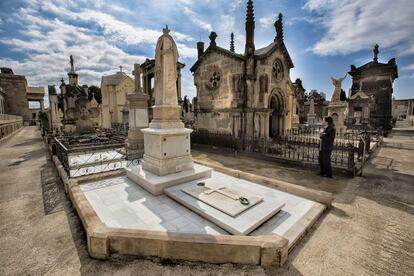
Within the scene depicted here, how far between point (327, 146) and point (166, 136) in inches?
230

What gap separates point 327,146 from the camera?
269 inches

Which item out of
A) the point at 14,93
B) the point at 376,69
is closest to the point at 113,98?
the point at 14,93

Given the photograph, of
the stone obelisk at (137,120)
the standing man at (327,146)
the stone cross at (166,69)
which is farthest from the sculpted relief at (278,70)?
the stone cross at (166,69)

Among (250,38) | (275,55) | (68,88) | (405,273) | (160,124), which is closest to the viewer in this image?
(405,273)

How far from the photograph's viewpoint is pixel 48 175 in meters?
7.26

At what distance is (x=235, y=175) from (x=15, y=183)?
305 inches

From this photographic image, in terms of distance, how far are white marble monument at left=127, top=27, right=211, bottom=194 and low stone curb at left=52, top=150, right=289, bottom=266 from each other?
8.37 feet

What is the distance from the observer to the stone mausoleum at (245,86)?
1238 centimetres

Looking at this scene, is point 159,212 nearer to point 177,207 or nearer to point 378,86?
point 177,207

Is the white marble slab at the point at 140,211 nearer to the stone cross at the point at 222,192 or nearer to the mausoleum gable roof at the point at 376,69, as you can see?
the stone cross at the point at 222,192

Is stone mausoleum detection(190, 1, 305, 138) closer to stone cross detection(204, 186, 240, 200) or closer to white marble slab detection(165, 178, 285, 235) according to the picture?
white marble slab detection(165, 178, 285, 235)

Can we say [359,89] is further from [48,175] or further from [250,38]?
[48,175]

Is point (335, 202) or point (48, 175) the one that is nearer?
point (335, 202)

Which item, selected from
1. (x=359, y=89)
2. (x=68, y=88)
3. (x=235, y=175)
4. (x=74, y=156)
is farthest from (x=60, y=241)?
(x=359, y=89)
